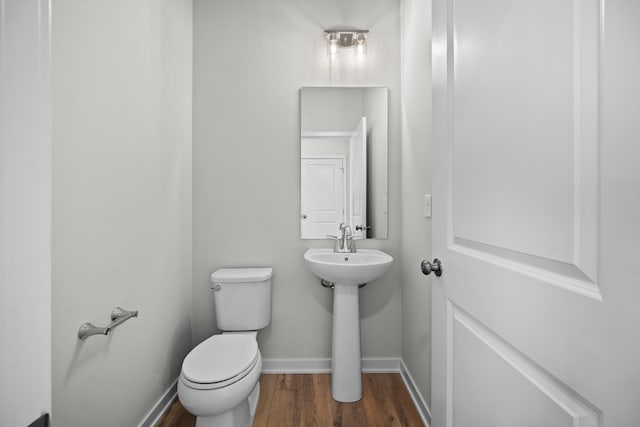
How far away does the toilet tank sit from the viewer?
1.94 meters

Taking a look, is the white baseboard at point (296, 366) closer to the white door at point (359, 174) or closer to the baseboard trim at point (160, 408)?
the baseboard trim at point (160, 408)

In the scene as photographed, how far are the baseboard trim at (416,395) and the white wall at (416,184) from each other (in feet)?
0.14

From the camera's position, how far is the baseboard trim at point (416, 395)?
162 centimetres

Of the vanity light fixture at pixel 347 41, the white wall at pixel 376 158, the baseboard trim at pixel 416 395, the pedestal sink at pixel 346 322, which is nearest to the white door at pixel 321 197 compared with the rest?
the white wall at pixel 376 158

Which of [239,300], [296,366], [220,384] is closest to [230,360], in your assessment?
[220,384]

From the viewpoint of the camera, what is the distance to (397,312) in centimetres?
220

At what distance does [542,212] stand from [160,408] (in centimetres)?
194

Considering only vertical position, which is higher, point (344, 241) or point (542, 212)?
point (542, 212)

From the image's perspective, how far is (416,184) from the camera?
185 centimetres

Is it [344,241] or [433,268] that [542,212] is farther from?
[344,241]

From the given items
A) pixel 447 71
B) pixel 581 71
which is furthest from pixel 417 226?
pixel 581 71

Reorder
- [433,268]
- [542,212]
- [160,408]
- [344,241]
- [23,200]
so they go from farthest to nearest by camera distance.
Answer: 1. [344,241]
2. [160,408]
3. [433,268]
4. [542,212]
5. [23,200]

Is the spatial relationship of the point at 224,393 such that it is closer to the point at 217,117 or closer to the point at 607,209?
the point at 607,209

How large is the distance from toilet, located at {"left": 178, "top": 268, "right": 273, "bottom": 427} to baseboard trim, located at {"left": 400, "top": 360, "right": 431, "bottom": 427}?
87 centimetres
